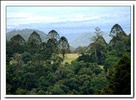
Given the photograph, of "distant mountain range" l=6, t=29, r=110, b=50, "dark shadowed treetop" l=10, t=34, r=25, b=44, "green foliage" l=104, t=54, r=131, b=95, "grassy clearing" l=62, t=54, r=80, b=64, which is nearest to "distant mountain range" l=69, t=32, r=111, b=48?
"distant mountain range" l=6, t=29, r=110, b=50

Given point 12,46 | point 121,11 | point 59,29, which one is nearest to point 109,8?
point 121,11

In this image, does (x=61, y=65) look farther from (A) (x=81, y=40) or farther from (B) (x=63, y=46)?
(A) (x=81, y=40)

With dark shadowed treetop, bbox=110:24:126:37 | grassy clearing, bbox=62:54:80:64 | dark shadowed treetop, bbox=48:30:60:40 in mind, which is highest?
dark shadowed treetop, bbox=110:24:126:37

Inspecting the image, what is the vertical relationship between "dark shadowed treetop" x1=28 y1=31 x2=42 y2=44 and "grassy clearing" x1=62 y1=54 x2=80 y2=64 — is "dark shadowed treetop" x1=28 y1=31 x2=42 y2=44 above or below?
above

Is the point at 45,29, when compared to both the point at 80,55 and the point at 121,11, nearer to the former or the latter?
the point at 80,55

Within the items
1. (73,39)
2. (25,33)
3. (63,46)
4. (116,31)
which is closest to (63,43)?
(63,46)

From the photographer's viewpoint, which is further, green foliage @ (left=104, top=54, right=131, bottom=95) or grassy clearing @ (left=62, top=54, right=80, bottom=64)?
grassy clearing @ (left=62, top=54, right=80, bottom=64)

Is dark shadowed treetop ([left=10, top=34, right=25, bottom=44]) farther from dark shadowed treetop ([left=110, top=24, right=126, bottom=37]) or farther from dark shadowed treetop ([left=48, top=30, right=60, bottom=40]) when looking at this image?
dark shadowed treetop ([left=110, top=24, right=126, bottom=37])

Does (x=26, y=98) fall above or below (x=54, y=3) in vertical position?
below
